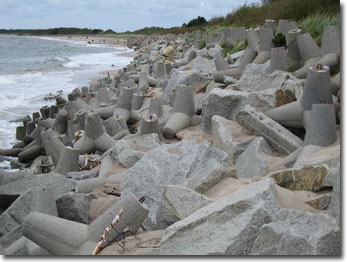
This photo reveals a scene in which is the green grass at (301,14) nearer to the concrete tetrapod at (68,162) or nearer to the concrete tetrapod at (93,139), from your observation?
the concrete tetrapod at (93,139)

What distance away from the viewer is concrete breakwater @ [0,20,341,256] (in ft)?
9.70

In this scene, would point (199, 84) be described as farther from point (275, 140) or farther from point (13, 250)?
point (13, 250)

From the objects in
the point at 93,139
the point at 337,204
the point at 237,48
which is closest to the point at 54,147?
the point at 93,139

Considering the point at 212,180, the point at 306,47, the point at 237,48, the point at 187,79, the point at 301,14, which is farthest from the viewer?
the point at 237,48

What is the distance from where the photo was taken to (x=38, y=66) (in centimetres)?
3111

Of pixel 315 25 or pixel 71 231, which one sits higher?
pixel 315 25

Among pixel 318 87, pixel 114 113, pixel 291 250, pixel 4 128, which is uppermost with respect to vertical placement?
pixel 318 87

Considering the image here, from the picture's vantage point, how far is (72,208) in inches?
170

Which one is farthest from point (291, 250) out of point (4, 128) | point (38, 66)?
point (38, 66)

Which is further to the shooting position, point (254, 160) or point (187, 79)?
point (187, 79)

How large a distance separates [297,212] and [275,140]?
2672 mm

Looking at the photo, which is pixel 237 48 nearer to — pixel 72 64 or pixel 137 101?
pixel 137 101

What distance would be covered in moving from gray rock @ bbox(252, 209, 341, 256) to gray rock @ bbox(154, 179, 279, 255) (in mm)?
109

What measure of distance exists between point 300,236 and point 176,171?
1896mm
